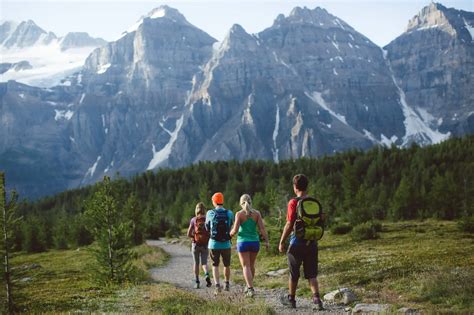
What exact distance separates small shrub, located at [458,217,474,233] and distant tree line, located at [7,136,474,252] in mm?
10912

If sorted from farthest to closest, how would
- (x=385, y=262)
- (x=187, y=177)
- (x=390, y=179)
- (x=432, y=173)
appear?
(x=187, y=177) → (x=390, y=179) → (x=432, y=173) → (x=385, y=262)

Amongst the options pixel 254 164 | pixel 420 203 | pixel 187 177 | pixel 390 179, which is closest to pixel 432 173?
Answer: pixel 390 179

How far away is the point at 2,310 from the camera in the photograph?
17.3m

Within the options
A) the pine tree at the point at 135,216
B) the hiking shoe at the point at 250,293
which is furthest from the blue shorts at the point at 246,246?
the pine tree at the point at 135,216

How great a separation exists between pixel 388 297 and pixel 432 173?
4065 inches

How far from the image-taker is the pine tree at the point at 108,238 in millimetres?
25064

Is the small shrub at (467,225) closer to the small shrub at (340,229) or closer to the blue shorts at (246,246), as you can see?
the small shrub at (340,229)

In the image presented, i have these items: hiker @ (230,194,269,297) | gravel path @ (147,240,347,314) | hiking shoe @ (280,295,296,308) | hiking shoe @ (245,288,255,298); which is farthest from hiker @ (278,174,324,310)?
hiking shoe @ (245,288,255,298)

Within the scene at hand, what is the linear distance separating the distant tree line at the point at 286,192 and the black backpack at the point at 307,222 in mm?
15505

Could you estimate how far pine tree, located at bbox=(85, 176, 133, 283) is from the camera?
25.1 m

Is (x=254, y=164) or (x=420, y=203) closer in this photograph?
(x=420, y=203)

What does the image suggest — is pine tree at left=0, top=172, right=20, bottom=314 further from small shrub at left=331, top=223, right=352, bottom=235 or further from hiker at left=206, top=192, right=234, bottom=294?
small shrub at left=331, top=223, right=352, bottom=235

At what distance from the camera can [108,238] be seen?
83.0 ft

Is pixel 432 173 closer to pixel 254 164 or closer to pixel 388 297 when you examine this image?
Answer: pixel 254 164
